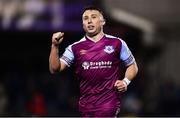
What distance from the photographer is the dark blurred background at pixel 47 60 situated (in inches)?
928

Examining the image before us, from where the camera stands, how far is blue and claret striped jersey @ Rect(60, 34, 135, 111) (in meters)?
9.62

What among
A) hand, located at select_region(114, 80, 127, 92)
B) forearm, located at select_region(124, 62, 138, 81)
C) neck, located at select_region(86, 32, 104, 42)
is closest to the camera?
hand, located at select_region(114, 80, 127, 92)

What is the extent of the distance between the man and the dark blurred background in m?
10.6

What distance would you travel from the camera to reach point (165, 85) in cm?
2689

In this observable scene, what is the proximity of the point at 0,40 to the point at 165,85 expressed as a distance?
19.4 ft

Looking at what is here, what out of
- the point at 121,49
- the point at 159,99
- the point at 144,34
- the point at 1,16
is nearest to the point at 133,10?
the point at 144,34

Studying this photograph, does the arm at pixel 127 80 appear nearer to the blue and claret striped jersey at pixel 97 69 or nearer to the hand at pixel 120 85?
the hand at pixel 120 85

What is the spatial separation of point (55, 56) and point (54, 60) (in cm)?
8

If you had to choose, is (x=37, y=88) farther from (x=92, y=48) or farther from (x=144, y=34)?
(x=92, y=48)

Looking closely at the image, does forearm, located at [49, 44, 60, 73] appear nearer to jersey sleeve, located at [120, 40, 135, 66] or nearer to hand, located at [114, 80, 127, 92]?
hand, located at [114, 80, 127, 92]

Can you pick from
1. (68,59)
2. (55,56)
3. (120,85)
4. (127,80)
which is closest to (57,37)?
(55,56)

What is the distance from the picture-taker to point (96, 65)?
9.62 m

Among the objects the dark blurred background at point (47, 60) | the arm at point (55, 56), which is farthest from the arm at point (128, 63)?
the dark blurred background at point (47, 60)

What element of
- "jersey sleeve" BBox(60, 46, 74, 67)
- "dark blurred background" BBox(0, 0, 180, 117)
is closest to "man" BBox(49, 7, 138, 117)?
"jersey sleeve" BBox(60, 46, 74, 67)
